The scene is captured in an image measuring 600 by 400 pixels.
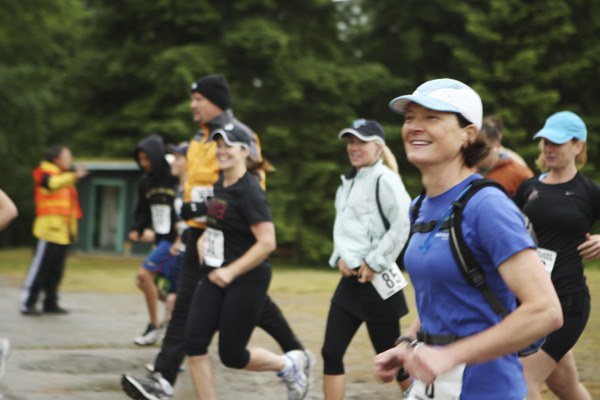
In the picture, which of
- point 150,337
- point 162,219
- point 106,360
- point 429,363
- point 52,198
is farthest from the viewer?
point 52,198

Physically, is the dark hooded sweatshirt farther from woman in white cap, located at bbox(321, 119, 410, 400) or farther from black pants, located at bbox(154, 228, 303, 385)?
woman in white cap, located at bbox(321, 119, 410, 400)

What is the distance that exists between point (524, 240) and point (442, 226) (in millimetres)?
298

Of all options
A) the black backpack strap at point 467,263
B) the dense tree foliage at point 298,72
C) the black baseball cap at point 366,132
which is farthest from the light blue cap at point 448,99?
the dense tree foliage at point 298,72

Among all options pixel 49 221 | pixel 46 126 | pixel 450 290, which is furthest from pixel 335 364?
pixel 46 126

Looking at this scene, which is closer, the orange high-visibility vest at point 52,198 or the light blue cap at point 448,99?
the light blue cap at point 448,99

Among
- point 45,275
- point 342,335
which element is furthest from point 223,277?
point 45,275

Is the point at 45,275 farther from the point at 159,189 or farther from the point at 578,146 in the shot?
the point at 578,146

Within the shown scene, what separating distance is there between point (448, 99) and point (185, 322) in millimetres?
4188

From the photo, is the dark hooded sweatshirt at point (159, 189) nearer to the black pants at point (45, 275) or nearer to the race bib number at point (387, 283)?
the black pants at point (45, 275)

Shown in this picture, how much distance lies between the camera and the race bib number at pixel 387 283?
6.15 m

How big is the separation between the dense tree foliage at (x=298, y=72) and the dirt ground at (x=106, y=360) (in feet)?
65.6

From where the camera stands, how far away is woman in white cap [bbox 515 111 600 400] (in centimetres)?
538

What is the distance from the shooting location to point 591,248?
5.34 metres

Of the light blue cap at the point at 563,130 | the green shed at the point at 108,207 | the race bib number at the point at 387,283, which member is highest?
the light blue cap at the point at 563,130
